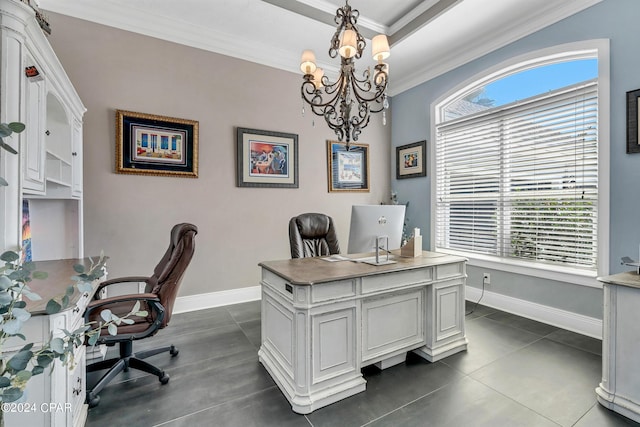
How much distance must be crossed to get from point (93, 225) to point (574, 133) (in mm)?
4767

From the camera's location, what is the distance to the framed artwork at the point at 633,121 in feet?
7.61

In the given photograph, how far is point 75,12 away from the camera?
277 centimetres

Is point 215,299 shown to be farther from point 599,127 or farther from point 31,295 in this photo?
point 599,127

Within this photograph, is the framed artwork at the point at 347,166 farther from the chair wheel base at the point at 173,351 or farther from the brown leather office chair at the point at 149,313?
the chair wheel base at the point at 173,351

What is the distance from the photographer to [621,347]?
1677 millimetres

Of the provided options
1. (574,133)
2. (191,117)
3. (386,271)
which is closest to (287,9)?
(191,117)

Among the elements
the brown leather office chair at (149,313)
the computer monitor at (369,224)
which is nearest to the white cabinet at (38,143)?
the brown leather office chair at (149,313)

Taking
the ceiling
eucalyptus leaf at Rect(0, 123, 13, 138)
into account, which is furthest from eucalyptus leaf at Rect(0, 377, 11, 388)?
the ceiling

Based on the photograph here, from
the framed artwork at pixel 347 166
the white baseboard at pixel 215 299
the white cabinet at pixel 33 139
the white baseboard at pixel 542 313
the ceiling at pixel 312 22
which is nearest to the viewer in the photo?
the white cabinet at pixel 33 139

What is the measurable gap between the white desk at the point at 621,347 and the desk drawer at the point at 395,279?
3.36 feet

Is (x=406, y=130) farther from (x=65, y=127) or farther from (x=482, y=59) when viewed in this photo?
(x=65, y=127)

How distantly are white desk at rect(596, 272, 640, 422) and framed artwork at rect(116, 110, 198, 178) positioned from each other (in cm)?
367

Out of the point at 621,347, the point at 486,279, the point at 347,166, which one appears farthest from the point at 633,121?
the point at 347,166

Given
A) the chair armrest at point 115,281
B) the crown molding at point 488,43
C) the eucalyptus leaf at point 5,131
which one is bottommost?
the chair armrest at point 115,281
